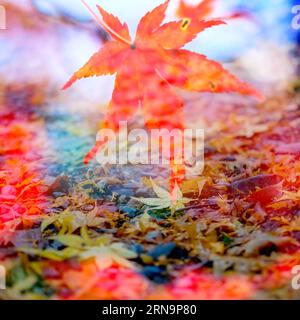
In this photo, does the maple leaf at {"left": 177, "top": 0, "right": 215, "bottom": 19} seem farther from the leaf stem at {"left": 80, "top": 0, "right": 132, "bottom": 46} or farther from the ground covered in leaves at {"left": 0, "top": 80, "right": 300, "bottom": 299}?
the ground covered in leaves at {"left": 0, "top": 80, "right": 300, "bottom": 299}

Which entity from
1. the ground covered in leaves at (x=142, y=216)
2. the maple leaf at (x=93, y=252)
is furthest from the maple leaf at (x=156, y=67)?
the maple leaf at (x=93, y=252)

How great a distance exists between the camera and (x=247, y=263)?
1.29 m

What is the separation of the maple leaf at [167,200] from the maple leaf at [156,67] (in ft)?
Result: 0.70

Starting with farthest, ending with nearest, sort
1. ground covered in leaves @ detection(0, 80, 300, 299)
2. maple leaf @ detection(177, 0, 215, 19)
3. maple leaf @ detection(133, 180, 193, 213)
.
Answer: maple leaf @ detection(177, 0, 215, 19) → maple leaf @ detection(133, 180, 193, 213) → ground covered in leaves @ detection(0, 80, 300, 299)

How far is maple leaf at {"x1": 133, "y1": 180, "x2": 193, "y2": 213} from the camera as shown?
4.96ft

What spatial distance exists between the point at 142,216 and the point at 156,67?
0.46 metres

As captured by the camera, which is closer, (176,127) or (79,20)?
(176,127)

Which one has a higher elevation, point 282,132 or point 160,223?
point 282,132

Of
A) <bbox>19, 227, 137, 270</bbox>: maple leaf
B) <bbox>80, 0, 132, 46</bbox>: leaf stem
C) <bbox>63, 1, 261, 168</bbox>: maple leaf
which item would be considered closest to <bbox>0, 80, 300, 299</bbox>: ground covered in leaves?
<bbox>19, 227, 137, 270</bbox>: maple leaf

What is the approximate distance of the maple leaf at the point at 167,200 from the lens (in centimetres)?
151
